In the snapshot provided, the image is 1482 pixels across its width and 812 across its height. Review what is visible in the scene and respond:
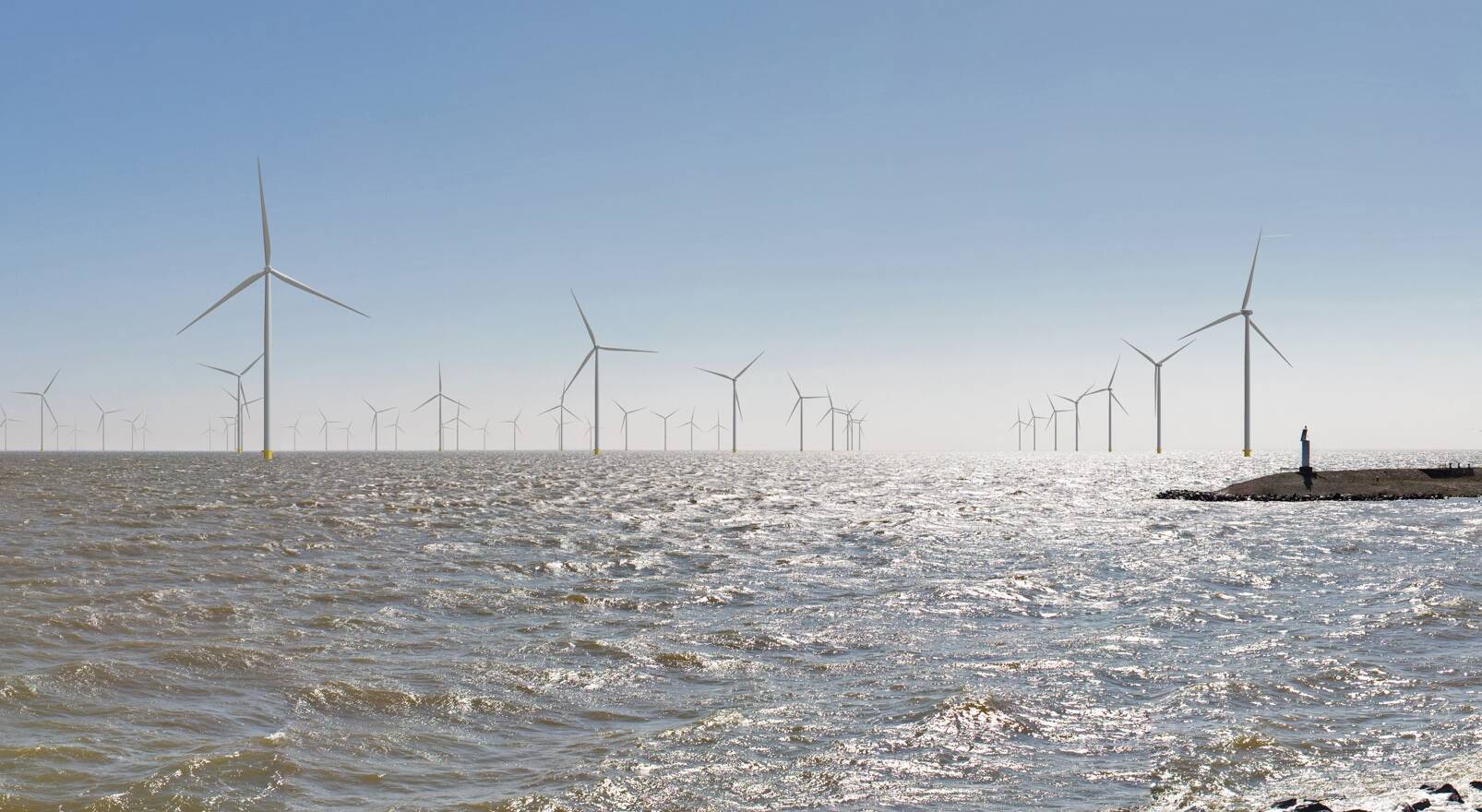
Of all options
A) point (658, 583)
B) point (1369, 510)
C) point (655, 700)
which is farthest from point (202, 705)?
point (1369, 510)

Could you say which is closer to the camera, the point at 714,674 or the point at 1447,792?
the point at 1447,792

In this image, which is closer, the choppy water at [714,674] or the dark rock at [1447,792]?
the dark rock at [1447,792]

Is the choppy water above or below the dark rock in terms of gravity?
below

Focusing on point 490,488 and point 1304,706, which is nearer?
point 1304,706

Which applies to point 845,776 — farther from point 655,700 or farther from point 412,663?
point 412,663

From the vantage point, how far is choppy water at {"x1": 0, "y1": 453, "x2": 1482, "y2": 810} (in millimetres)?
9438

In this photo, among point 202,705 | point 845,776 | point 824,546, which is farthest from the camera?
point 824,546

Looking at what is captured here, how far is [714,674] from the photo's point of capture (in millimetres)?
14000

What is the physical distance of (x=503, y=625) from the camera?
1736 cm

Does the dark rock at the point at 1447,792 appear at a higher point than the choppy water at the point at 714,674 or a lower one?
higher

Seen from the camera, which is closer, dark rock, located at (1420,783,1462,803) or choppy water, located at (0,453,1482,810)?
dark rock, located at (1420,783,1462,803)

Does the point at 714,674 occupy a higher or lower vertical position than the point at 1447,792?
lower

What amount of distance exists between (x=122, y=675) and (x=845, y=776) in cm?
930

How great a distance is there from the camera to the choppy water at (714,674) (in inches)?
372
